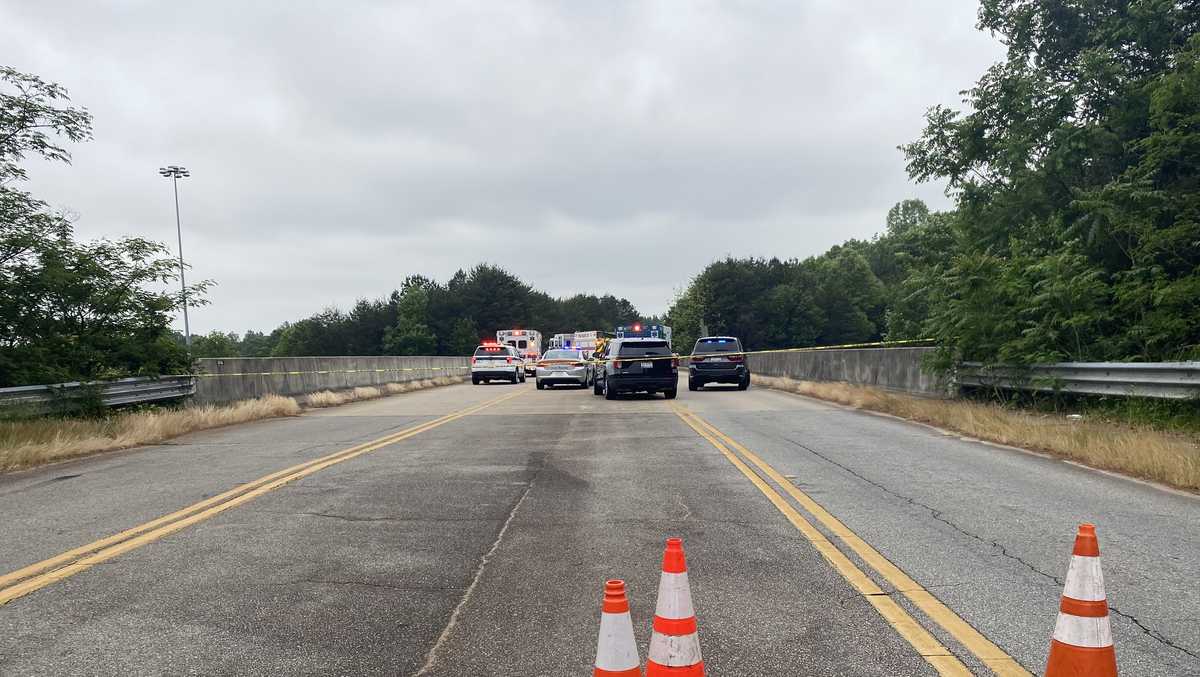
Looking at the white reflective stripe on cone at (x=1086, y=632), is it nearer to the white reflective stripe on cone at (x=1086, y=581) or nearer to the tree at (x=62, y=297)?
A: the white reflective stripe on cone at (x=1086, y=581)

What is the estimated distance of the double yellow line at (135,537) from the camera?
510 cm

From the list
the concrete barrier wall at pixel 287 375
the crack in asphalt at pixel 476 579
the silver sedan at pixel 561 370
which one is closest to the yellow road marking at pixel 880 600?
the crack in asphalt at pixel 476 579

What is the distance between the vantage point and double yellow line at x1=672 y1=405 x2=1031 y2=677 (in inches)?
146

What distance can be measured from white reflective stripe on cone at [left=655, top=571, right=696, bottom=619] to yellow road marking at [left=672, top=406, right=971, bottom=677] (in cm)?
135

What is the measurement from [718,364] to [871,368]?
6213 millimetres

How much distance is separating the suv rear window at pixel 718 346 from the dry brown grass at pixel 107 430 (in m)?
14.2

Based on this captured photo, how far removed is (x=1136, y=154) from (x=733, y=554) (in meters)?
19.8

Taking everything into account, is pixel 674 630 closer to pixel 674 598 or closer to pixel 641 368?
pixel 674 598

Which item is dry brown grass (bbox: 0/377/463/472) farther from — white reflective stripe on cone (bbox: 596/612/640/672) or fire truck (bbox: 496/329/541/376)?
fire truck (bbox: 496/329/541/376)

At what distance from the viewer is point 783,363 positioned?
33906mm

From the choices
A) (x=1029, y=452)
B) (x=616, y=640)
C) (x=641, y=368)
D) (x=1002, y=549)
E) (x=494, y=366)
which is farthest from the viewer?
(x=494, y=366)

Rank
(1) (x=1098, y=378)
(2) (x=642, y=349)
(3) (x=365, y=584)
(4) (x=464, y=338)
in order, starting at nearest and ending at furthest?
(3) (x=365, y=584), (1) (x=1098, y=378), (2) (x=642, y=349), (4) (x=464, y=338)

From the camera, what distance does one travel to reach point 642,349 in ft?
77.1

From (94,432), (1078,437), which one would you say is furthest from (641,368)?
(94,432)
